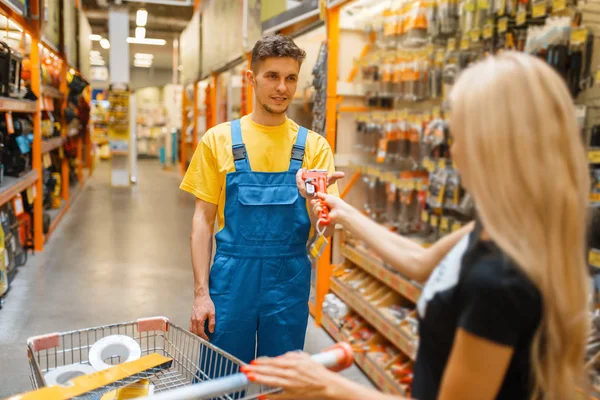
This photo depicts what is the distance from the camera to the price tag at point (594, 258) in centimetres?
221

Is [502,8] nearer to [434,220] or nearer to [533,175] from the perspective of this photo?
[434,220]

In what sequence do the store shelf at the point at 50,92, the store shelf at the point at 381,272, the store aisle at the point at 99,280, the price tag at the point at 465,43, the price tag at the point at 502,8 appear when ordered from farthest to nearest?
the store shelf at the point at 50,92
the store aisle at the point at 99,280
the store shelf at the point at 381,272
the price tag at the point at 465,43
the price tag at the point at 502,8

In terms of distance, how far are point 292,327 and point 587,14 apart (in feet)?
5.95

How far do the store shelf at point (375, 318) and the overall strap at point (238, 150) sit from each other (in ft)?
4.82

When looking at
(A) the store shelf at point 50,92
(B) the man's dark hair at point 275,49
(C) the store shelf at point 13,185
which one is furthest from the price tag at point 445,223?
(A) the store shelf at point 50,92

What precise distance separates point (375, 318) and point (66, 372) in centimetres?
235

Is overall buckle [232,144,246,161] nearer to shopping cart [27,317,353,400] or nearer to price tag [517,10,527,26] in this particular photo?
shopping cart [27,317,353,400]

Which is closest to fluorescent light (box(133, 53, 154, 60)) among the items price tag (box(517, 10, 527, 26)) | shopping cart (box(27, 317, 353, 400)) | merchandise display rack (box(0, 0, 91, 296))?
merchandise display rack (box(0, 0, 91, 296))

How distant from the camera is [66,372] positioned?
61.3 inches

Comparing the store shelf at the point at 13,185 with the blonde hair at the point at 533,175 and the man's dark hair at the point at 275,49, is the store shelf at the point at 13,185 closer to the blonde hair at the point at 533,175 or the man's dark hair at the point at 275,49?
the man's dark hair at the point at 275,49

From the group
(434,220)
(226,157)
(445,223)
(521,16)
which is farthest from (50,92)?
(521,16)

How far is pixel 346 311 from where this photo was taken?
418 cm

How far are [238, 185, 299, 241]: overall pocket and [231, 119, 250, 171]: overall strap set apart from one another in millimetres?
79

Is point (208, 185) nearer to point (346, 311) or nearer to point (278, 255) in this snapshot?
point (278, 255)
